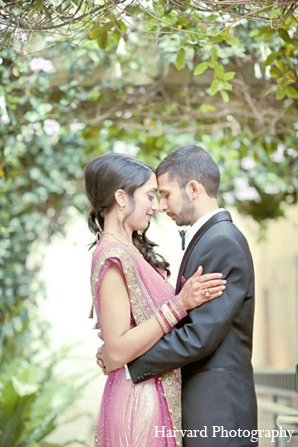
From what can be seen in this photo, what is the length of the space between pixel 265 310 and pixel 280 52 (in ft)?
37.7

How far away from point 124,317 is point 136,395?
10.6 inches

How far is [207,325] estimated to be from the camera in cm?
262

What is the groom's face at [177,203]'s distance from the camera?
2879 millimetres

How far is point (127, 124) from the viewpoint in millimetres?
5895

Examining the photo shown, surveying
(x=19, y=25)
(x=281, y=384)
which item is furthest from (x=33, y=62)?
(x=281, y=384)

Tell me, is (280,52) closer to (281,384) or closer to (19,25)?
(19,25)

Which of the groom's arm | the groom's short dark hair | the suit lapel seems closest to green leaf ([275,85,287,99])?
the groom's short dark hair

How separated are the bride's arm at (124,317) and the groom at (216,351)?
38 mm

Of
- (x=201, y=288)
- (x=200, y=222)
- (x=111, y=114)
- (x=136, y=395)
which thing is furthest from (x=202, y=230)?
(x=111, y=114)

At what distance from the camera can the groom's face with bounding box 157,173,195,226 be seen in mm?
2879

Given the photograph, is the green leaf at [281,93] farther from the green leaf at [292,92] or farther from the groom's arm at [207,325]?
the groom's arm at [207,325]

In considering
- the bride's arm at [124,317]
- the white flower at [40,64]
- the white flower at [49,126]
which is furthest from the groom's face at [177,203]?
the white flower at [49,126]

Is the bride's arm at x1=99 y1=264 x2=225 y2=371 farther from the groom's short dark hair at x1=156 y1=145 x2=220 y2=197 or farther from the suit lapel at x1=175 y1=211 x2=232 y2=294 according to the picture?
the groom's short dark hair at x1=156 y1=145 x2=220 y2=197

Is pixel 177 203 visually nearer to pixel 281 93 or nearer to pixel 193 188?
pixel 193 188
